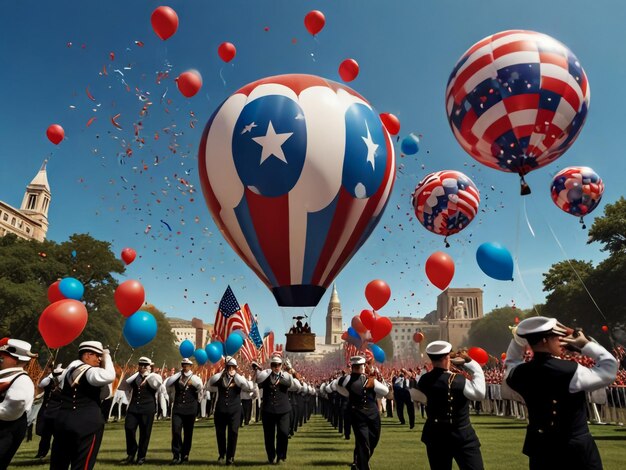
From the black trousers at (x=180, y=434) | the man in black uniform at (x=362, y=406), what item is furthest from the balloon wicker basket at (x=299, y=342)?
the black trousers at (x=180, y=434)

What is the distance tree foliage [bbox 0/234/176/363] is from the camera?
129ft

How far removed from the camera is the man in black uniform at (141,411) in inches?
366

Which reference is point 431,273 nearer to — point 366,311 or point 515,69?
point 366,311

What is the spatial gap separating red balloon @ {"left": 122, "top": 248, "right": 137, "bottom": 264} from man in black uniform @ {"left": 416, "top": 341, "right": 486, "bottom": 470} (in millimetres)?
16744

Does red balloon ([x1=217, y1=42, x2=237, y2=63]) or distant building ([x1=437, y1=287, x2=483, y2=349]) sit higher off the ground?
distant building ([x1=437, y1=287, x2=483, y2=349])

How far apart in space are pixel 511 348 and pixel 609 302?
154 ft

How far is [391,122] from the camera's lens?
41.5 feet

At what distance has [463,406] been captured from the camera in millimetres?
5223

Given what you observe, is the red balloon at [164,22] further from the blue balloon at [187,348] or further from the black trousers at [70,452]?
the blue balloon at [187,348]

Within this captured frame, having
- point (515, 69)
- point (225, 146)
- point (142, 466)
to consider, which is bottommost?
point (142, 466)

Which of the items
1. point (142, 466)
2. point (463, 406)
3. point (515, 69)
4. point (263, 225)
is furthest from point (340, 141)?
point (142, 466)

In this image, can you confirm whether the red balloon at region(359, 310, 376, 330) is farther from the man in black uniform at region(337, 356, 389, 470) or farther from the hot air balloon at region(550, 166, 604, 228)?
the man in black uniform at region(337, 356, 389, 470)

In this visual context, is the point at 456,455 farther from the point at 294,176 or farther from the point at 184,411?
the point at 184,411

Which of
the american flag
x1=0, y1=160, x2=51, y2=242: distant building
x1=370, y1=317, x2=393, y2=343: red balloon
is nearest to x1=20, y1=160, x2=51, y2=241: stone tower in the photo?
x1=0, y1=160, x2=51, y2=242: distant building
